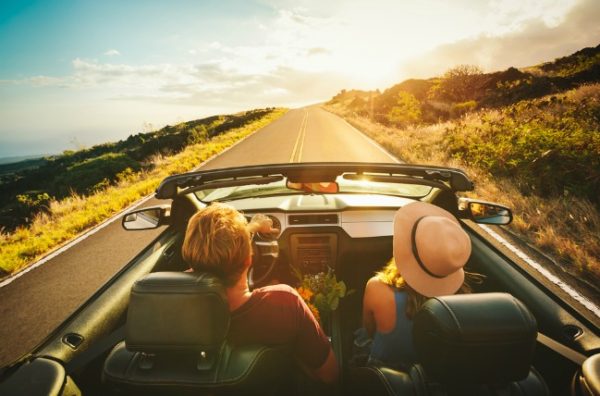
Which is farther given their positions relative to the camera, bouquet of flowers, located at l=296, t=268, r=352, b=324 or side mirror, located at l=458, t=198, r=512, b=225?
bouquet of flowers, located at l=296, t=268, r=352, b=324

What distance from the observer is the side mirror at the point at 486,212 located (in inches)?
107

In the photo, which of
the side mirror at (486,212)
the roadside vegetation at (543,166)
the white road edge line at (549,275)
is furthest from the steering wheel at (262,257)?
the roadside vegetation at (543,166)

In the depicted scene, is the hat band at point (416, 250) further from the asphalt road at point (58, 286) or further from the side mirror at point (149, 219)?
the asphalt road at point (58, 286)

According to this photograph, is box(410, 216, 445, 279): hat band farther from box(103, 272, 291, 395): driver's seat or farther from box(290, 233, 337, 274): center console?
box(290, 233, 337, 274): center console

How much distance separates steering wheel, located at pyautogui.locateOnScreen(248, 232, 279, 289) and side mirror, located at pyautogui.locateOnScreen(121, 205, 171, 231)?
30.6 inches

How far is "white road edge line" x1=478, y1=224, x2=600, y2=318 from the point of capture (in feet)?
13.9

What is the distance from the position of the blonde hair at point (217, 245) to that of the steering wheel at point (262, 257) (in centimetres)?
118

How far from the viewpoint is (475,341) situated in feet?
3.95

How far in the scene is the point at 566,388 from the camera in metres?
1.75

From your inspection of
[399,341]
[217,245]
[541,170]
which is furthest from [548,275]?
[217,245]

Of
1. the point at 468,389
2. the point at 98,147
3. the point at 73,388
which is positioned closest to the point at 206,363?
the point at 73,388

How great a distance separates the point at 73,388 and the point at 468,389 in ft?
5.72

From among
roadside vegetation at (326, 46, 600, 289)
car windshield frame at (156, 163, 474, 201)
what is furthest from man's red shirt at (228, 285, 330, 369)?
roadside vegetation at (326, 46, 600, 289)

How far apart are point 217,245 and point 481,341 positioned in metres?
1.14
